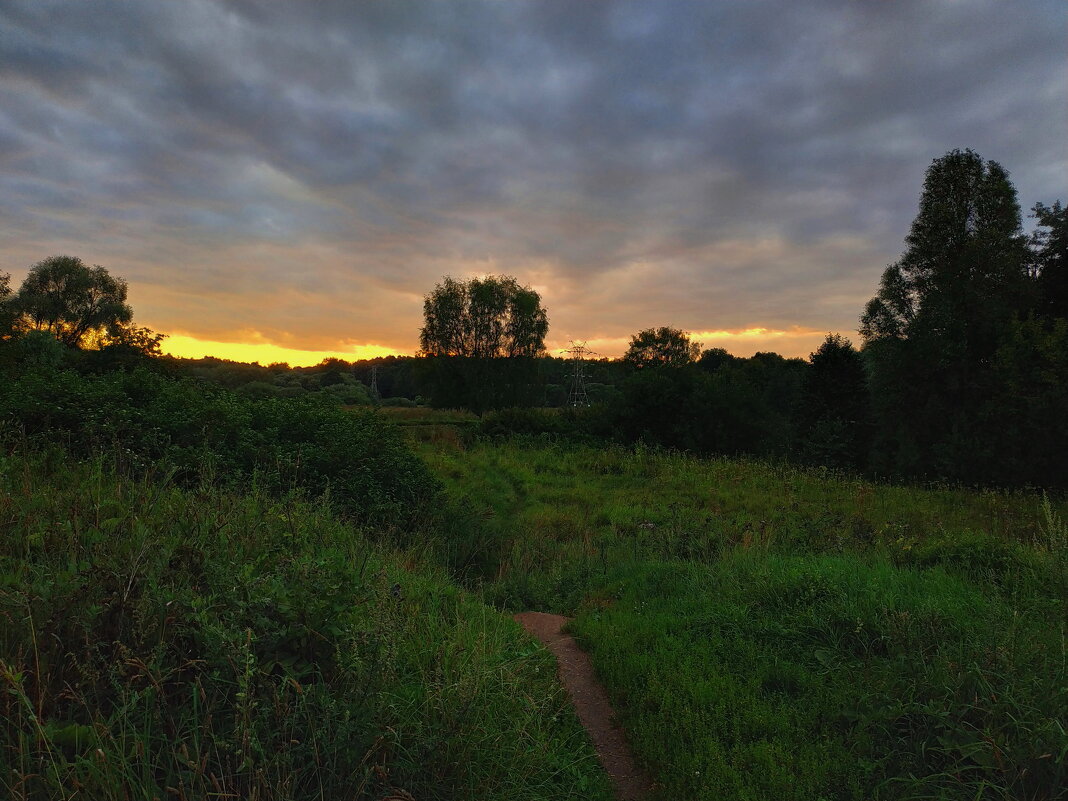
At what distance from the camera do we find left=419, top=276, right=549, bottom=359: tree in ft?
145

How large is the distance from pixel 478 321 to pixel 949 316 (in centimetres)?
3045

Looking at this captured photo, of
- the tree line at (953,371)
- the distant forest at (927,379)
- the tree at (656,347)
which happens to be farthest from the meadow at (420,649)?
the tree at (656,347)

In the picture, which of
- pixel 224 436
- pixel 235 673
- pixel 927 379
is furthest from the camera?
pixel 927 379

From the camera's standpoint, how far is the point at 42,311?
158ft

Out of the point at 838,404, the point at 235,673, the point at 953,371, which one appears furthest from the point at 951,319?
the point at 235,673

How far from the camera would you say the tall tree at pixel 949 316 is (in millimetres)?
27203

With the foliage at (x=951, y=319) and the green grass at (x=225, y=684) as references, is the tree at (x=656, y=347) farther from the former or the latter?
the green grass at (x=225, y=684)

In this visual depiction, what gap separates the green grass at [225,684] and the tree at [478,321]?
133 feet

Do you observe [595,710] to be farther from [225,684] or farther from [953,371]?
[953,371]

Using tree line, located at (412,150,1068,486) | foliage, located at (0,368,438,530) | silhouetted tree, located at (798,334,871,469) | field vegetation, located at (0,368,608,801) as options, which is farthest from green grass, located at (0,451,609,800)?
silhouetted tree, located at (798,334,871,469)

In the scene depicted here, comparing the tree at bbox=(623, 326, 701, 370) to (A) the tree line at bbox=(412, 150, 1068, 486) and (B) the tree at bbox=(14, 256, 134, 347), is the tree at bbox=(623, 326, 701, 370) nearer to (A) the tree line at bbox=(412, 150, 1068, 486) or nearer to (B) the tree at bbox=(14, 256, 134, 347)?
(A) the tree line at bbox=(412, 150, 1068, 486)

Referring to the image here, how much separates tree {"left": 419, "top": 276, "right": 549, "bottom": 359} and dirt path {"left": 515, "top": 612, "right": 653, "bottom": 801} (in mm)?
38616

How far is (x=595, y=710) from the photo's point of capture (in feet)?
15.3

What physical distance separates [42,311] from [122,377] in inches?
2089
